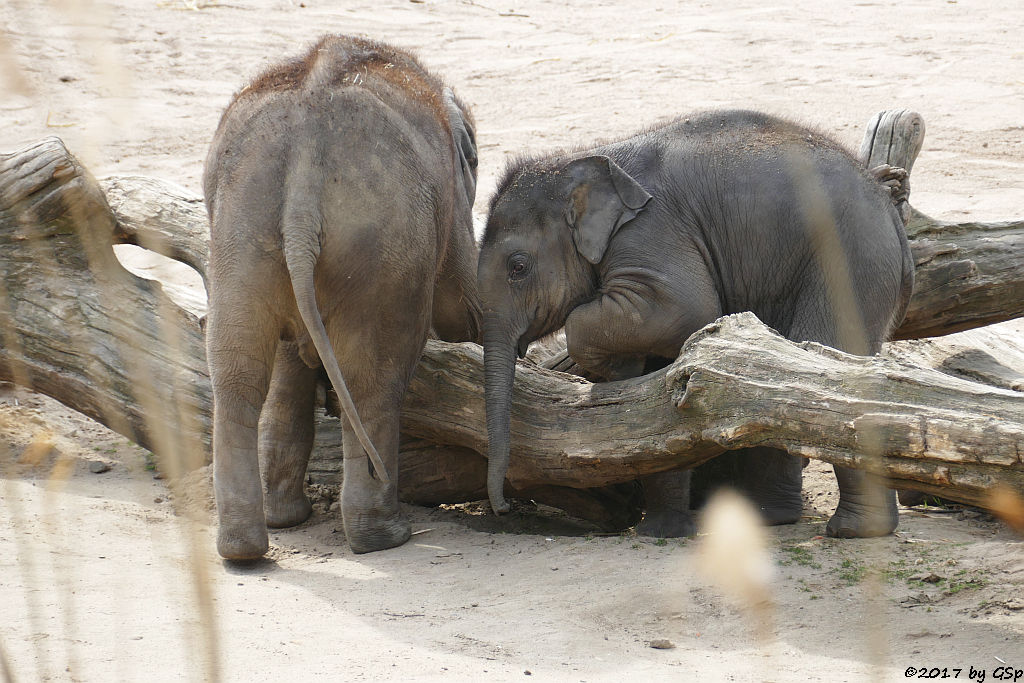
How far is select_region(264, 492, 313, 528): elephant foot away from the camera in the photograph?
4.79 m

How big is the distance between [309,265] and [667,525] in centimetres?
177

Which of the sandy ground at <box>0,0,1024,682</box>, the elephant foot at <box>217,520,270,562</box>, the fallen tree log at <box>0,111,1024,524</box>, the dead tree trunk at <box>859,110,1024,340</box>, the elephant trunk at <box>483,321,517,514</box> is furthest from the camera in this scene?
the dead tree trunk at <box>859,110,1024,340</box>

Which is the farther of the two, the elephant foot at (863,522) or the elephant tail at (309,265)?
the elephant foot at (863,522)

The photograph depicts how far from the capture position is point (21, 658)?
287cm

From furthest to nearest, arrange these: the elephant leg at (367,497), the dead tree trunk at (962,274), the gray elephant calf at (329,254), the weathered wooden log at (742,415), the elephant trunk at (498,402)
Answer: the dead tree trunk at (962,274) < the elephant leg at (367,497) < the elephant trunk at (498,402) < the gray elephant calf at (329,254) < the weathered wooden log at (742,415)

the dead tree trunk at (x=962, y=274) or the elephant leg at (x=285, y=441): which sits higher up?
the dead tree trunk at (x=962, y=274)

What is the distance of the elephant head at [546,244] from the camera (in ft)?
14.9

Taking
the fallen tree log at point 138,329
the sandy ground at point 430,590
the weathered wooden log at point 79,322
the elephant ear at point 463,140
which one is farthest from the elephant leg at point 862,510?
the weathered wooden log at point 79,322

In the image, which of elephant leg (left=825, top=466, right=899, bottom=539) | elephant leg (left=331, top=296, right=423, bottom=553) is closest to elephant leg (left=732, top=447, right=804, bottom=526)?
elephant leg (left=825, top=466, right=899, bottom=539)

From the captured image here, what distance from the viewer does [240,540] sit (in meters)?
4.04

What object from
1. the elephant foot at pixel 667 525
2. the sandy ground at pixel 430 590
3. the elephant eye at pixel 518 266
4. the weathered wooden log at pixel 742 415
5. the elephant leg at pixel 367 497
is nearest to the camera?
the sandy ground at pixel 430 590

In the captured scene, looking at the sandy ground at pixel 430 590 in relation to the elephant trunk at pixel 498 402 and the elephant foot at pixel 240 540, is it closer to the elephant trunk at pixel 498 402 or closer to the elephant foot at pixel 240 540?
the elephant foot at pixel 240 540

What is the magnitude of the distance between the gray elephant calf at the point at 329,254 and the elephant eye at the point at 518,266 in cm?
33

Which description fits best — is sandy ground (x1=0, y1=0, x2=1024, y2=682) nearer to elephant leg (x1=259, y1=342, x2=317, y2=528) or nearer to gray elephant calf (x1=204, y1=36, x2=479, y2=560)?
elephant leg (x1=259, y1=342, x2=317, y2=528)
